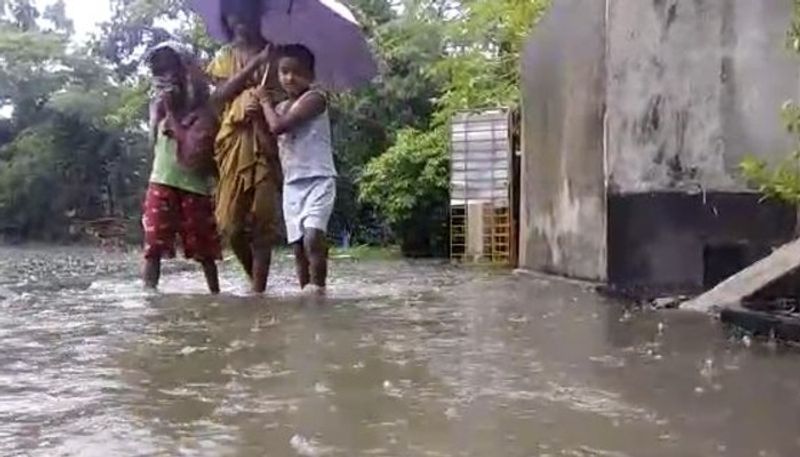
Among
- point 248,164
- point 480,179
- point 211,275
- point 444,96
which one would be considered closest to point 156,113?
point 248,164

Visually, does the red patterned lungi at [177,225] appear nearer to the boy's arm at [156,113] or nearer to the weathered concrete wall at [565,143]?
the boy's arm at [156,113]

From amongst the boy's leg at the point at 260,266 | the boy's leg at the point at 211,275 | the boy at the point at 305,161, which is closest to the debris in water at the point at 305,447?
the boy at the point at 305,161

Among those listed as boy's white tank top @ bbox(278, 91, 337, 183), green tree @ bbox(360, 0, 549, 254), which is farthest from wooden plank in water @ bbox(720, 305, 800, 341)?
green tree @ bbox(360, 0, 549, 254)

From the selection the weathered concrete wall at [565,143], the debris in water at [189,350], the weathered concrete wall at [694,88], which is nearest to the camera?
the debris in water at [189,350]

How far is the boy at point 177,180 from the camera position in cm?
625

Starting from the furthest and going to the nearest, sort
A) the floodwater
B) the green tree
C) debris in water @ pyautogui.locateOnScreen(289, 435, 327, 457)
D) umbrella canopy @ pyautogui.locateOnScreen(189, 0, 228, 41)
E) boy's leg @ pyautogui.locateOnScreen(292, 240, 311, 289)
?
the green tree, umbrella canopy @ pyautogui.locateOnScreen(189, 0, 228, 41), boy's leg @ pyautogui.locateOnScreen(292, 240, 311, 289), the floodwater, debris in water @ pyautogui.locateOnScreen(289, 435, 327, 457)

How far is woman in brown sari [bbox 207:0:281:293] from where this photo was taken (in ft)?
20.6

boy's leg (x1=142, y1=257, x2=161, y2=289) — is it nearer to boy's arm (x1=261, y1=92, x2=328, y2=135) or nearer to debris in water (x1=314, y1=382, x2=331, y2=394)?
boy's arm (x1=261, y1=92, x2=328, y2=135)

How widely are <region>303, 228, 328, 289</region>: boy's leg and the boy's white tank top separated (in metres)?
0.33

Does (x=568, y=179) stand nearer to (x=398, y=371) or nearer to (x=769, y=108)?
(x=769, y=108)

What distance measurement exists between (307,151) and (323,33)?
0.80 meters

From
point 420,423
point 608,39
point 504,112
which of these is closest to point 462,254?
point 504,112

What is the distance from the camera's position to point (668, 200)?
6.47 metres

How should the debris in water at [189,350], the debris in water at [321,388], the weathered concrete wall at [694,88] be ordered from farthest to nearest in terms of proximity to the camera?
the weathered concrete wall at [694,88]
the debris in water at [189,350]
the debris in water at [321,388]
